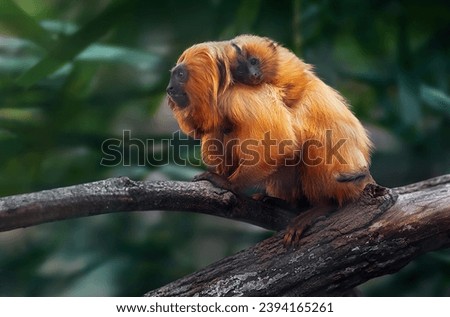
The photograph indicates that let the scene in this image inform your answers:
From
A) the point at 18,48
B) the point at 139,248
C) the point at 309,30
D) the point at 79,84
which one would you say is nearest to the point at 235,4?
the point at 309,30

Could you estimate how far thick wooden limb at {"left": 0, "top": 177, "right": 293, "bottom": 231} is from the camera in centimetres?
136

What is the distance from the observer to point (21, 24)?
2.10 meters

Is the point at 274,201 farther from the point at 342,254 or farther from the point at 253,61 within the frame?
the point at 253,61

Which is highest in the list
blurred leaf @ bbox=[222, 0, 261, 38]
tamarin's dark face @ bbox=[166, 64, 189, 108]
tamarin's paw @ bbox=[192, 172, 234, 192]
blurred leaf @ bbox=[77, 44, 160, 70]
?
blurred leaf @ bbox=[222, 0, 261, 38]

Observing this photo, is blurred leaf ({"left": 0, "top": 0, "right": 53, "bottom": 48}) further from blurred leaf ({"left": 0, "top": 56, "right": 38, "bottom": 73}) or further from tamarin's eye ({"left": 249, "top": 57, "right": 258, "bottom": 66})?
tamarin's eye ({"left": 249, "top": 57, "right": 258, "bottom": 66})

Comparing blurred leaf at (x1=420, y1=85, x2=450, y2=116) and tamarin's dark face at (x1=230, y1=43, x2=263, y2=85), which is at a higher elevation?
blurred leaf at (x1=420, y1=85, x2=450, y2=116)

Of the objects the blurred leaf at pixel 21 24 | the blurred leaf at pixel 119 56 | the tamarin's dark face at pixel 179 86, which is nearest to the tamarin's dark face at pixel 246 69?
the tamarin's dark face at pixel 179 86

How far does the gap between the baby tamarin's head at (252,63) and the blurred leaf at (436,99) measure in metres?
0.77

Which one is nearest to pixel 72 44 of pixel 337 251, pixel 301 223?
pixel 301 223

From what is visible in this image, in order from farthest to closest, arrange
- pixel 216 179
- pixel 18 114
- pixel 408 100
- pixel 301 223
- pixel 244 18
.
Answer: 1. pixel 408 100
2. pixel 244 18
3. pixel 18 114
4. pixel 301 223
5. pixel 216 179

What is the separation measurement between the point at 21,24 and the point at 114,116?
47 cm

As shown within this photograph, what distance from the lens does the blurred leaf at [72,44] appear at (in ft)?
6.93

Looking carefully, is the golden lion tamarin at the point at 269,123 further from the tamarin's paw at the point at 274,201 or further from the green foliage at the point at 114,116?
the green foliage at the point at 114,116

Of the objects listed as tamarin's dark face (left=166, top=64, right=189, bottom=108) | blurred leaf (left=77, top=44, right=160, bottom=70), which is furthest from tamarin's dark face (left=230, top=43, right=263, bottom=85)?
blurred leaf (left=77, top=44, right=160, bottom=70)
